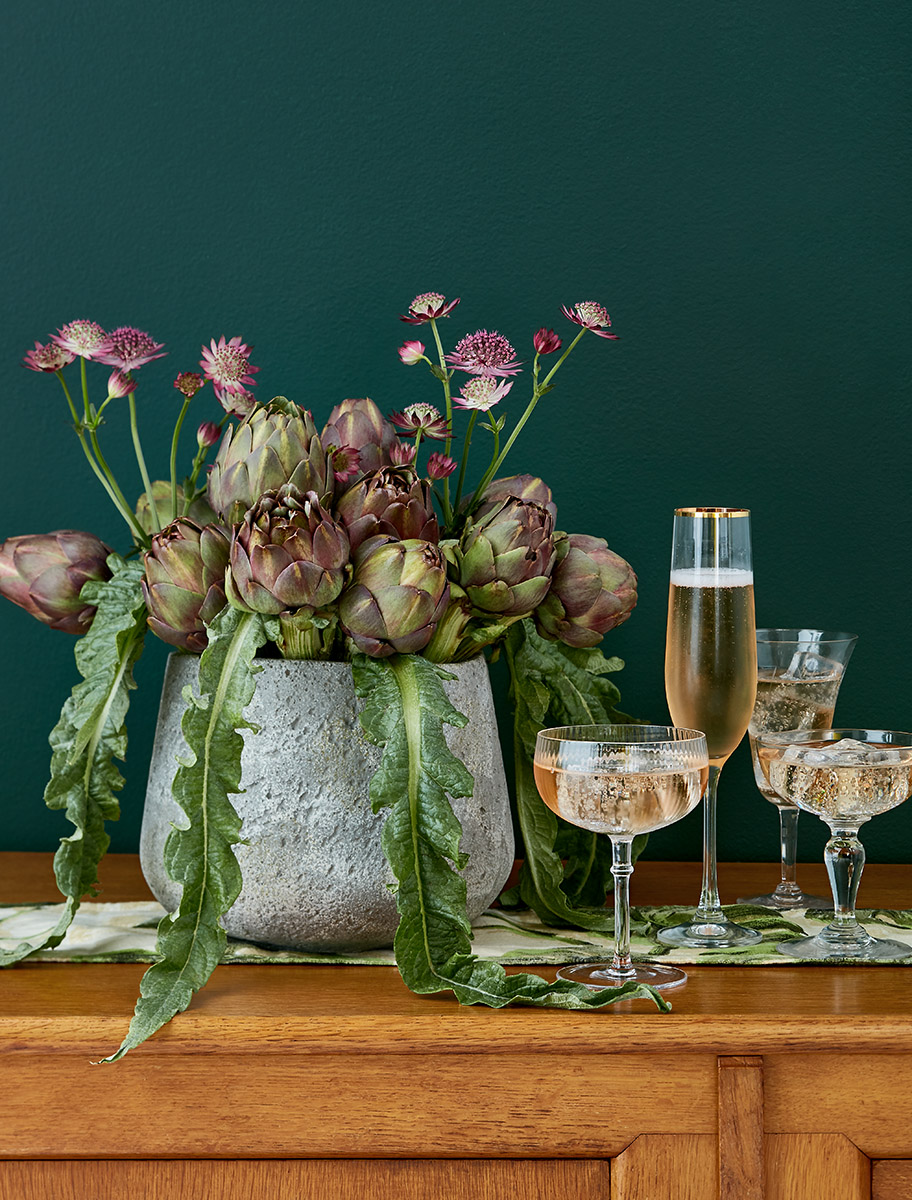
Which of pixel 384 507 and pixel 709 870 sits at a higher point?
pixel 384 507

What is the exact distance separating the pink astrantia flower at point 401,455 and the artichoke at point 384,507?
2.4 inches

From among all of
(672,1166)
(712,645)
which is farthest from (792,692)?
(672,1166)

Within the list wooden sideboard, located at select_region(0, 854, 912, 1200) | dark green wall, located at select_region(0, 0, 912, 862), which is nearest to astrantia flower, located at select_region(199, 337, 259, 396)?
dark green wall, located at select_region(0, 0, 912, 862)

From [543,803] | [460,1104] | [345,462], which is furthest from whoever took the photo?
[543,803]

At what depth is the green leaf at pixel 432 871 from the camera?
0.70 m

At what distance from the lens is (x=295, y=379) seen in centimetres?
117

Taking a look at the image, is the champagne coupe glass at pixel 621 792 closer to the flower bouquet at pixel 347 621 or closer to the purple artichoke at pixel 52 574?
the flower bouquet at pixel 347 621

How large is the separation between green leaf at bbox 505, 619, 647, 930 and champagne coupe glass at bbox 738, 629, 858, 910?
0.40 ft

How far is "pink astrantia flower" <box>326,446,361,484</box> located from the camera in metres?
0.80

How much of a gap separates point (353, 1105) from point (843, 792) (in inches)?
14.4

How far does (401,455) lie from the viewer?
2.77 feet

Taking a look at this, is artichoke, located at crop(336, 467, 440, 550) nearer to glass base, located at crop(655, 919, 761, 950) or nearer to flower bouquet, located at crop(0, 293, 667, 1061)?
flower bouquet, located at crop(0, 293, 667, 1061)

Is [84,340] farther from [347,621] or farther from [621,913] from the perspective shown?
[621,913]

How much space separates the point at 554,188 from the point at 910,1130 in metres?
0.86
